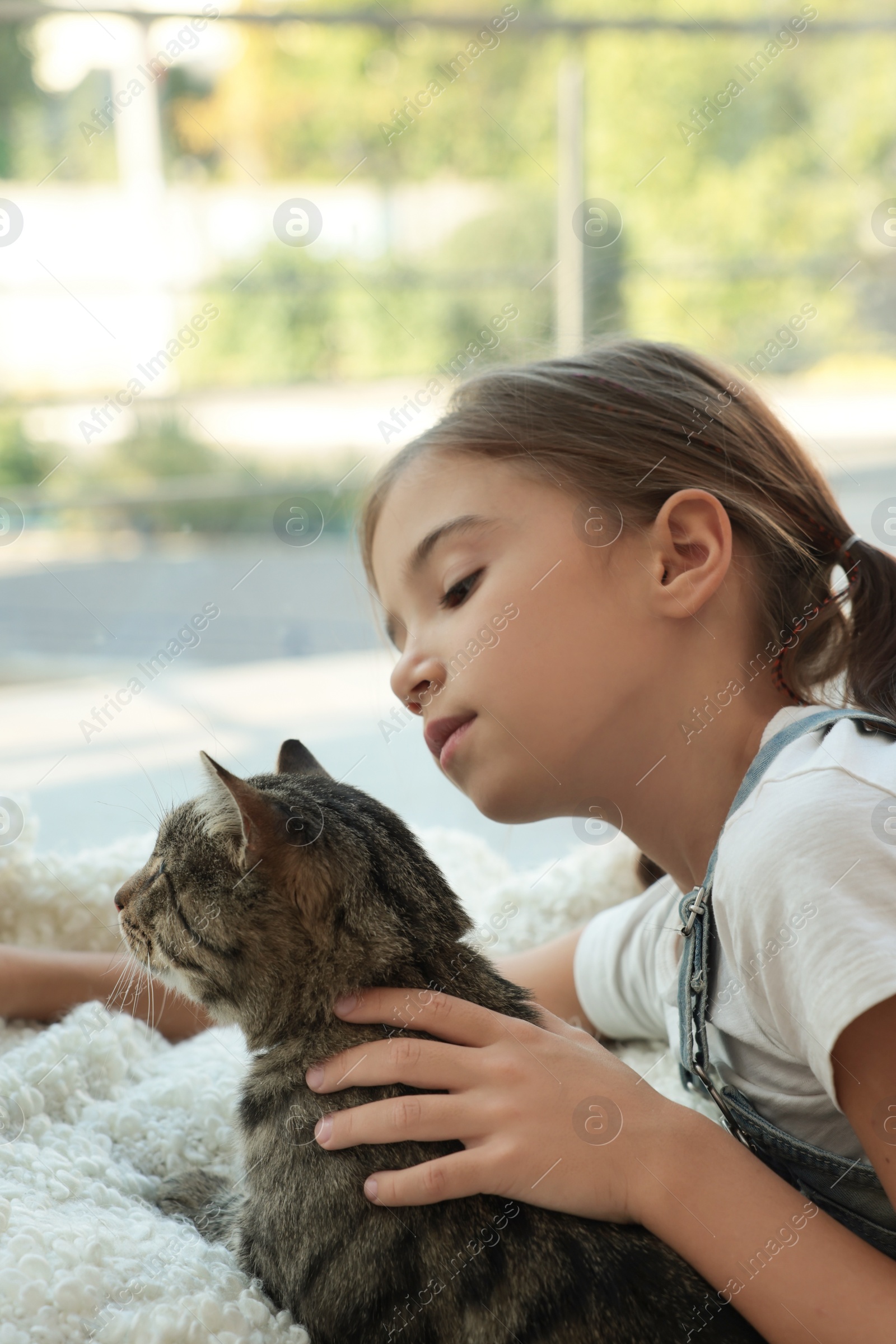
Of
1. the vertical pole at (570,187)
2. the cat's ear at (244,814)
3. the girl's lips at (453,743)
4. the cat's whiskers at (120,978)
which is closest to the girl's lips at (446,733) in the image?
the girl's lips at (453,743)

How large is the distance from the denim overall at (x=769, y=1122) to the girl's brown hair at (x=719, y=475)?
0.34 feet

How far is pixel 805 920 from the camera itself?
1.98 feet

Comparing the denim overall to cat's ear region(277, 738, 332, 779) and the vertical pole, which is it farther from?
the vertical pole

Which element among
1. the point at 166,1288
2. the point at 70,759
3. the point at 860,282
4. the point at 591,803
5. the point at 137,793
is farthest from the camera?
the point at 860,282

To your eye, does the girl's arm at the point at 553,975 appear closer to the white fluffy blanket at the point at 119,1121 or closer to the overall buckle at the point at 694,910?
the white fluffy blanket at the point at 119,1121

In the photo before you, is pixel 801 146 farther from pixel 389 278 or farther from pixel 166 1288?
pixel 166 1288

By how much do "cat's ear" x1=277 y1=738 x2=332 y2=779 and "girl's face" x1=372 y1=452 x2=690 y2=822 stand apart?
3.8 inches

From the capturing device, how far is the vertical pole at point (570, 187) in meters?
2.01

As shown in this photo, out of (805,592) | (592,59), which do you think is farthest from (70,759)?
(592,59)

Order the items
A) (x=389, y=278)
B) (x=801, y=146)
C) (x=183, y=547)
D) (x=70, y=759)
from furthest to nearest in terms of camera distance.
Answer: (x=801, y=146) < (x=389, y=278) < (x=183, y=547) < (x=70, y=759)

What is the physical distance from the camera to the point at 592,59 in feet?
6.64

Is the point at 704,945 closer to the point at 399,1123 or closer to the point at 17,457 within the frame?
the point at 399,1123

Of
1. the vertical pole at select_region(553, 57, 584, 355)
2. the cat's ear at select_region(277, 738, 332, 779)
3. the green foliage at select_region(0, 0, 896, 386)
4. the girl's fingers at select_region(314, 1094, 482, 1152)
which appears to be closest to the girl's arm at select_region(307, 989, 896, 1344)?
the girl's fingers at select_region(314, 1094, 482, 1152)

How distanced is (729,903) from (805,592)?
0.33 m
